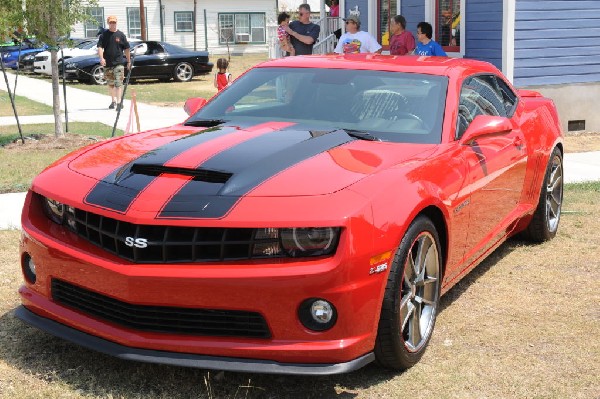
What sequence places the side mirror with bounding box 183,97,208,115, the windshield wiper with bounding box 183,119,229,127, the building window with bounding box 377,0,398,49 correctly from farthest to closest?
the building window with bounding box 377,0,398,49, the side mirror with bounding box 183,97,208,115, the windshield wiper with bounding box 183,119,229,127

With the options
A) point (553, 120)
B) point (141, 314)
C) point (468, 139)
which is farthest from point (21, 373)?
point (553, 120)

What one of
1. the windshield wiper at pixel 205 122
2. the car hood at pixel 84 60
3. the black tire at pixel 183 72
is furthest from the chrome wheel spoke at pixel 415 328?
the black tire at pixel 183 72

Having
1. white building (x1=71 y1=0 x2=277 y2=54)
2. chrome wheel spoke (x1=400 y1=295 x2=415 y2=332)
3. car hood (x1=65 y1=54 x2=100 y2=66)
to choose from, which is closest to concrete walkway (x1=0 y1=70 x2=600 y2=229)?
car hood (x1=65 y1=54 x2=100 y2=66)

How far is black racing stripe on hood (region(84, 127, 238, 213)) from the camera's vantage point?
419cm

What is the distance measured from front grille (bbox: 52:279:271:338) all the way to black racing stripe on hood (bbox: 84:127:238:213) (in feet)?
1.41

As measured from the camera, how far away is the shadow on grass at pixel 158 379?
13.8 feet

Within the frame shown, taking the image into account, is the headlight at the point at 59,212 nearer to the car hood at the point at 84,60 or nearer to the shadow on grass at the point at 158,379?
the shadow on grass at the point at 158,379

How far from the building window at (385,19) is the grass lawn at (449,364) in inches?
493

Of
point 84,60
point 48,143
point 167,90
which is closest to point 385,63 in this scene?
point 48,143

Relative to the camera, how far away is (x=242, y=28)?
49531 millimetres

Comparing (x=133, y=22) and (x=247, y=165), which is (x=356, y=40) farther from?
(x=133, y=22)

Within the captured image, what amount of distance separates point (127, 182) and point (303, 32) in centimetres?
1193

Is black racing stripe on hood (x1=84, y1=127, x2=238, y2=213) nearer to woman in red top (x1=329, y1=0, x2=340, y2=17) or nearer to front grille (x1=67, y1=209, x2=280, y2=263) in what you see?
front grille (x1=67, y1=209, x2=280, y2=263)

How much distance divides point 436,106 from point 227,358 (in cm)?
221
